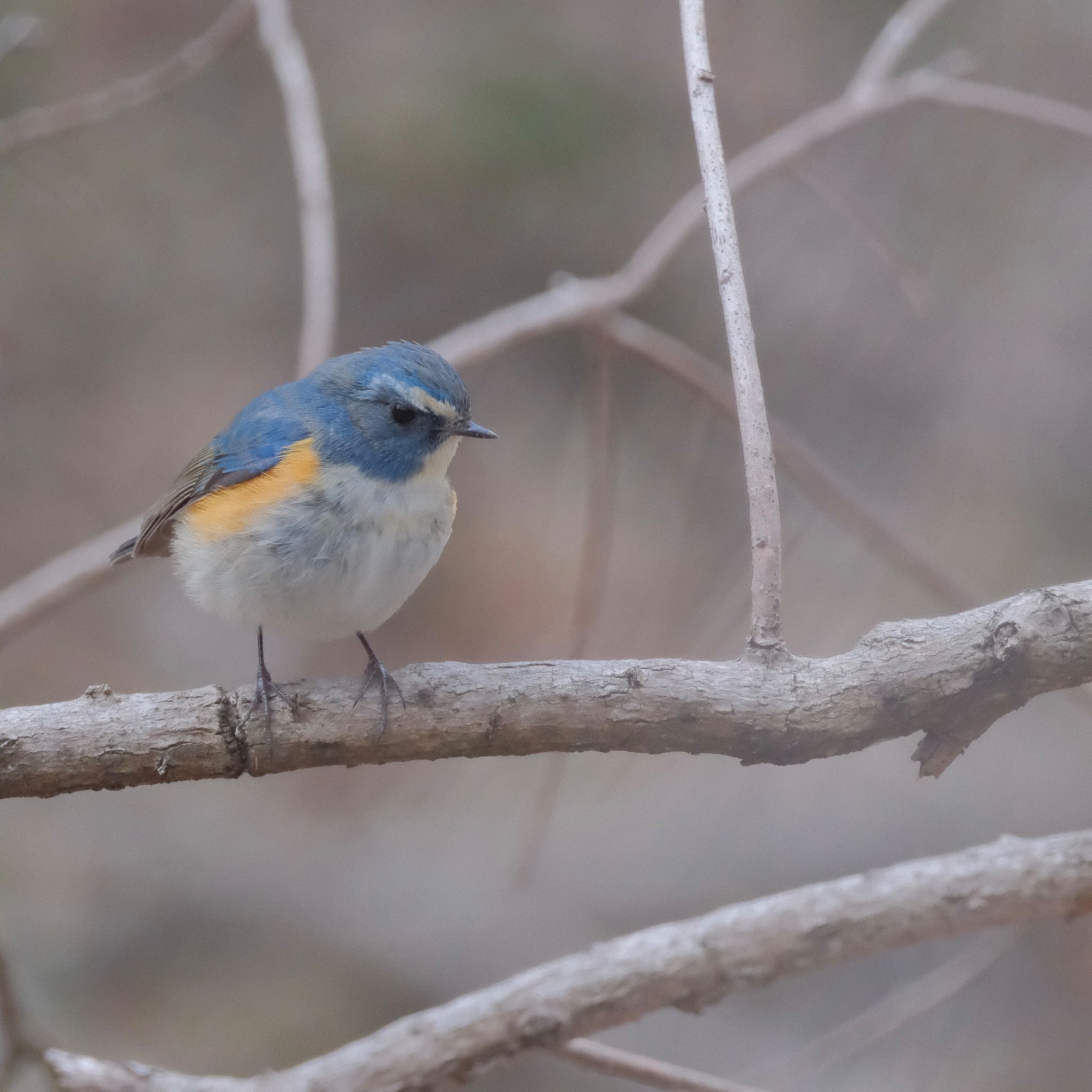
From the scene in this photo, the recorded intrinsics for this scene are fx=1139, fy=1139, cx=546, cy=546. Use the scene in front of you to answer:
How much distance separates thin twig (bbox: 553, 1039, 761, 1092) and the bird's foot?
0.58m

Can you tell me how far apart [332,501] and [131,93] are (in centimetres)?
154

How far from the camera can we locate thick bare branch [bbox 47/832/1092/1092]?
4.68 feet

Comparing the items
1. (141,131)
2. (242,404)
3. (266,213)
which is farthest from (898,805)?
(141,131)

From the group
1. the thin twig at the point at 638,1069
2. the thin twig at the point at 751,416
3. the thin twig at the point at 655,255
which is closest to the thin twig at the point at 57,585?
the thin twig at the point at 655,255

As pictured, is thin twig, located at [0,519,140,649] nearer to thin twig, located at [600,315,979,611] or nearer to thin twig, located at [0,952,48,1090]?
thin twig, located at [0,952,48,1090]

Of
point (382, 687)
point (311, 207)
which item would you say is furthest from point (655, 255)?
point (382, 687)

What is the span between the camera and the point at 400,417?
69.9 inches

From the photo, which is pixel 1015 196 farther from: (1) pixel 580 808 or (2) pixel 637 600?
(1) pixel 580 808

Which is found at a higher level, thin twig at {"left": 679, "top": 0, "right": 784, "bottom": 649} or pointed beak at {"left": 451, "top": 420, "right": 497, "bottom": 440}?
pointed beak at {"left": 451, "top": 420, "right": 497, "bottom": 440}

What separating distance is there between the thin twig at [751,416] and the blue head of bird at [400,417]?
525 mm

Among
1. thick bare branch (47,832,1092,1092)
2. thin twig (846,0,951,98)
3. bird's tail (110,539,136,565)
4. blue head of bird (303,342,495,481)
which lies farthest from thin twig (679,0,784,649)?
thin twig (846,0,951,98)

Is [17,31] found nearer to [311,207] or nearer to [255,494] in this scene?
[311,207]

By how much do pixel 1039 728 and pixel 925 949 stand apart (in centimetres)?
79

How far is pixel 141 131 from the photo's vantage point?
13.8 ft
